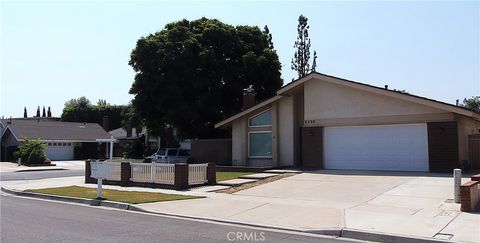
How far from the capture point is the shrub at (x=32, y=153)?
45406 millimetres

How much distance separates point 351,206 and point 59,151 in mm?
48479

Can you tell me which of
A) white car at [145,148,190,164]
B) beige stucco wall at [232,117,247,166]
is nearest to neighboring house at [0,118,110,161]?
white car at [145,148,190,164]

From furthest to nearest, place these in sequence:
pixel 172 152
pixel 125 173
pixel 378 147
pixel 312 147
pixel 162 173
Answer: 1. pixel 172 152
2. pixel 312 147
3. pixel 378 147
4. pixel 125 173
5. pixel 162 173

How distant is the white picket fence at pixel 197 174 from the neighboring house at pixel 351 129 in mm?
8107

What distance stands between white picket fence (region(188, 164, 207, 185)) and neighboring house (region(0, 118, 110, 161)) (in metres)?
38.4

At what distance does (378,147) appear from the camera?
24.1 metres

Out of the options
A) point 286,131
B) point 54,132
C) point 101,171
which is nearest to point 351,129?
point 286,131

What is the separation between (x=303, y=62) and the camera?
5075cm

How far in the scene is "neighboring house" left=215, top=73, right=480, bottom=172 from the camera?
22422 millimetres

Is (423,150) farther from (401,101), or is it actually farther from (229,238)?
(229,238)

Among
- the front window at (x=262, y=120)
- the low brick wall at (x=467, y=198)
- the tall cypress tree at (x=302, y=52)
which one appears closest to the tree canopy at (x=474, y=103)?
the tall cypress tree at (x=302, y=52)

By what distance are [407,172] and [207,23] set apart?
869 inches

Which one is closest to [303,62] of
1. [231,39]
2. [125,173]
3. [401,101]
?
[231,39]

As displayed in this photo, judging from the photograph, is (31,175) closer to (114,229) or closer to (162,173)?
(162,173)
